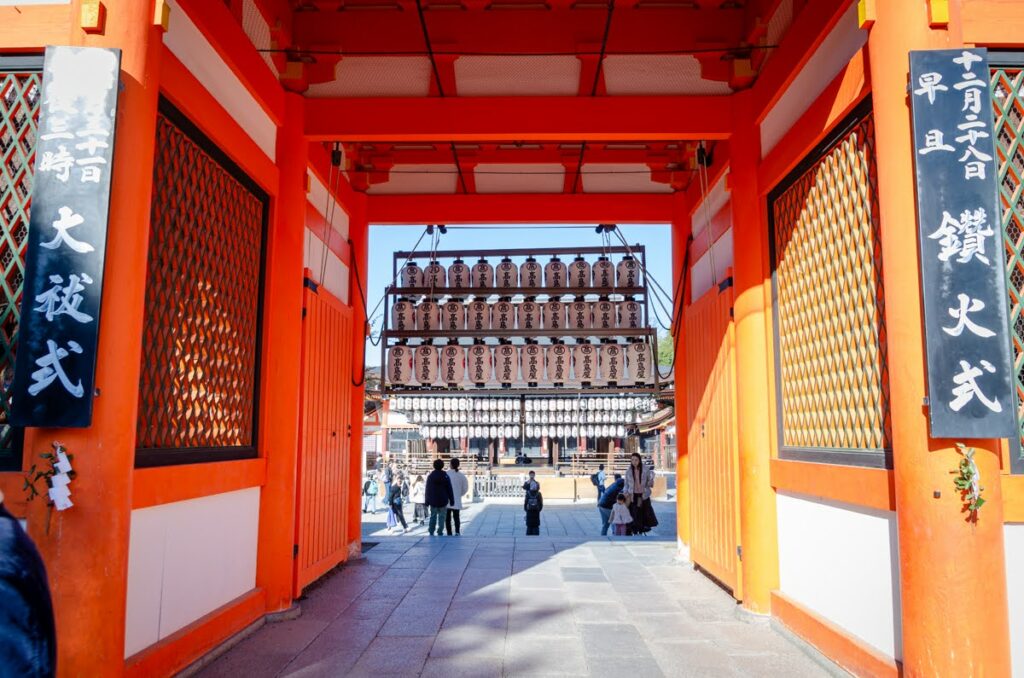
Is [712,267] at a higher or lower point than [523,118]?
lower

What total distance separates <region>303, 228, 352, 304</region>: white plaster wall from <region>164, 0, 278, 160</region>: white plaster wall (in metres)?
1.03

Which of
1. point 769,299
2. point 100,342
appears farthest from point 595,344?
point 100,342

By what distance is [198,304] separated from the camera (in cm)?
480

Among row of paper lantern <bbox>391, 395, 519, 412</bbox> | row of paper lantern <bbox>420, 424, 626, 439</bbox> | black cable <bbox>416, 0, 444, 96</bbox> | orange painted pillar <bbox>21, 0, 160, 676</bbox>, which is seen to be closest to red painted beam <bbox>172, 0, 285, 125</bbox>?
orange painted pillar <bbox>21, 0, 160, 676</bbox>

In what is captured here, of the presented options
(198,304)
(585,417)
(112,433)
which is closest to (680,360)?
(198,304)

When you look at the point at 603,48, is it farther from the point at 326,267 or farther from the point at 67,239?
the point at 67,239

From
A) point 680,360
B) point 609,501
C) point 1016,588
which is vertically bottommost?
point 609,501

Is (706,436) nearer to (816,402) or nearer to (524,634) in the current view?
(816,402)

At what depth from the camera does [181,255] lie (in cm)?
456

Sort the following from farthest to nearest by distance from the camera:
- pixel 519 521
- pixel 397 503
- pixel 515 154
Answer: pixel 519 521
pixel 397 503
pixel 515 154

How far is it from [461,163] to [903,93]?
5.76 m

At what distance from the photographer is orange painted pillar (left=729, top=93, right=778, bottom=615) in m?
5.62

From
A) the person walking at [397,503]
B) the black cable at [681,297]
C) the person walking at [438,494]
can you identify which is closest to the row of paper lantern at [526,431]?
the person walking at [397,503]

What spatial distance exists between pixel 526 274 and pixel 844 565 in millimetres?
7080
